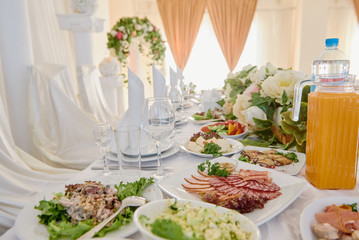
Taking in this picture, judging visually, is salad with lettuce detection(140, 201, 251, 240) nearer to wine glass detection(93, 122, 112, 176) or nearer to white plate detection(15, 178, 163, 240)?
white plate detection(15, 178, 163, 240)

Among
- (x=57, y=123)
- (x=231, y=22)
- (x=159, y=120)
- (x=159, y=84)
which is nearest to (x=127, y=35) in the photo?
(x=57, y=123)

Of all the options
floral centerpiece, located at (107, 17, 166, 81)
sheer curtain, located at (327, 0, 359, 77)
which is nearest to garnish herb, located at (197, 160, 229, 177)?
floral centerpiece, located at (107, 17, 166, 81)

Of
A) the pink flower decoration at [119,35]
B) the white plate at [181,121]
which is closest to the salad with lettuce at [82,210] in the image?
the white plate at [181,121]

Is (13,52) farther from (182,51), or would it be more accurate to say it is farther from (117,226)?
(182,51)

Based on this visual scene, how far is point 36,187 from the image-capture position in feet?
5.49

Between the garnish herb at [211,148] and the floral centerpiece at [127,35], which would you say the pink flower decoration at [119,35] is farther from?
the garnish herb at [211,148]

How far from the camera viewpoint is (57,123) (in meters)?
2.50

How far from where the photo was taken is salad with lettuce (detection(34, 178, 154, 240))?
594mm

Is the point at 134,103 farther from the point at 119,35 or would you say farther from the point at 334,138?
the point at 119,35

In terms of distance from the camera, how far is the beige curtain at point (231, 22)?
605 cm

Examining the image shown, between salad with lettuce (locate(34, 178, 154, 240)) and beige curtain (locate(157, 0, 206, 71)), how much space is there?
5.85 metres

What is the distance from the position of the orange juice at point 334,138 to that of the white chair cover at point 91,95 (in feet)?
8.32

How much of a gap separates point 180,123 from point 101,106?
1781mm

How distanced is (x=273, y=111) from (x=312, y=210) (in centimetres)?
74
